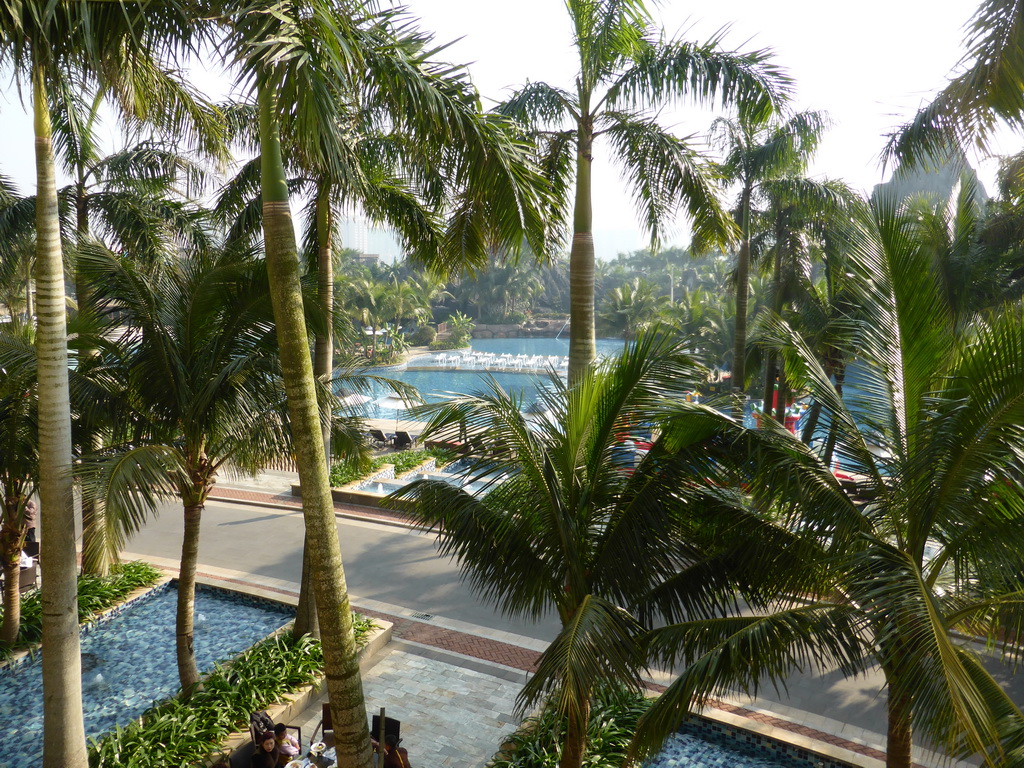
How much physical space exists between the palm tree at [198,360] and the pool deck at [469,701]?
317cm

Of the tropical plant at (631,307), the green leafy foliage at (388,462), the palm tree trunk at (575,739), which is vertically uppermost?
the tropical plant at (631,307)

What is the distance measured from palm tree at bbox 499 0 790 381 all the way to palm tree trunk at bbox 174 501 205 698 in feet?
13.3

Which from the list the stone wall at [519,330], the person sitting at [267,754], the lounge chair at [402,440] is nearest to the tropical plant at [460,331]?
the stone wall at [519,330]

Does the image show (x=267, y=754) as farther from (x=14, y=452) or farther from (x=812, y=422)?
(x=812, y=422)

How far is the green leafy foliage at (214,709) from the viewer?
6504 millimetres

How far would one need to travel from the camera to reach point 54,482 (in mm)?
5316

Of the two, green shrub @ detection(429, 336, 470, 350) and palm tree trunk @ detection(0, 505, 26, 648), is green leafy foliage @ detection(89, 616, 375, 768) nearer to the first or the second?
palm tree trunk @ detection(0, 505, 26, 648)

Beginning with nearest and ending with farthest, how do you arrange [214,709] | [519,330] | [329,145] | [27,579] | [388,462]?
[329,145]
[214,709]
[27,579]
[388,462]
[519,330]

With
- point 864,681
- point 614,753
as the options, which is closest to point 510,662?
point 614,753

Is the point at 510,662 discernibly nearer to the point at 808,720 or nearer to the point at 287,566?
the point at 808,720

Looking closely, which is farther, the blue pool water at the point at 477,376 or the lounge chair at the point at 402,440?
the blue pool water at the point at 477,376

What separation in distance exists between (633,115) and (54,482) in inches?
258

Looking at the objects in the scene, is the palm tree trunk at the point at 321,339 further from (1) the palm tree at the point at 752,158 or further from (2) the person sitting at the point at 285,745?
(1) the palm tree at the point at 752,158

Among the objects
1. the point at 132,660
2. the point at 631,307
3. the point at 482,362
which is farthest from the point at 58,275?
the point at 482,362
